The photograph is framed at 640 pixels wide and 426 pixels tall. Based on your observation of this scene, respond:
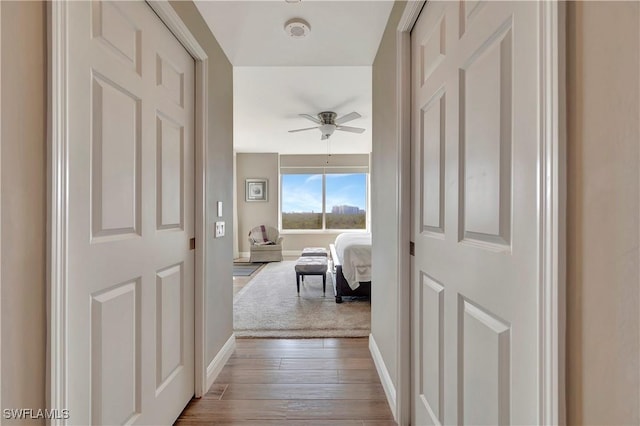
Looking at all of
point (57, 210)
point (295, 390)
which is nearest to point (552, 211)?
point (57, 210)

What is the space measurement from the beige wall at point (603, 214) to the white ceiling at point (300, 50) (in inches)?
58.9

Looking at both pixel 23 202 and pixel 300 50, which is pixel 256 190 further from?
pixel 23 202

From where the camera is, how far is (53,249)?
2.62 feet

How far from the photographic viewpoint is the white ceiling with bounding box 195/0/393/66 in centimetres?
171

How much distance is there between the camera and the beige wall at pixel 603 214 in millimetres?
442

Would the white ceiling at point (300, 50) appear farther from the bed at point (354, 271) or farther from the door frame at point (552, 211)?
the bed at point (354, 271)

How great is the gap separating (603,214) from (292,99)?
3.89 meters

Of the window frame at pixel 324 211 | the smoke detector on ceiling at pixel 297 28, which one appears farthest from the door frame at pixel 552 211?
the window frame at pixel 324 211

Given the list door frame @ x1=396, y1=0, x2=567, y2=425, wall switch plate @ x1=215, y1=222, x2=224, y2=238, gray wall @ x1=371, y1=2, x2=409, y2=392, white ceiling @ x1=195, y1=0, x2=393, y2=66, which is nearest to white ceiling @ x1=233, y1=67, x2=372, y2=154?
white ceiling @ x1=195, y1=0, x2=393, y2=66

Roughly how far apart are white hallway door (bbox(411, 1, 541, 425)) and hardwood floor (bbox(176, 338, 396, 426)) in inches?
18.3

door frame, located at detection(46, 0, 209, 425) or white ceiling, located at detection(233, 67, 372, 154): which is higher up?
white ceiling, located at detection(233, 67, 372, 154)

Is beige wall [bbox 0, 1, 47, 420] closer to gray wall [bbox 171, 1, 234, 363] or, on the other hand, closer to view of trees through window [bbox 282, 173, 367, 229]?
gray wall [bbox 171, 1, 234, 363]

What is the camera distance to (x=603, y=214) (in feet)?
1.59

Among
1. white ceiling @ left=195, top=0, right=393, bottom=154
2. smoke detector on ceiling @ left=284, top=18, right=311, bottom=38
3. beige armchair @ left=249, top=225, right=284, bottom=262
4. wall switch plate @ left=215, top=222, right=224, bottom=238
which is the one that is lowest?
beige armchair @ left=249, top=225, right=284, bottom=262
